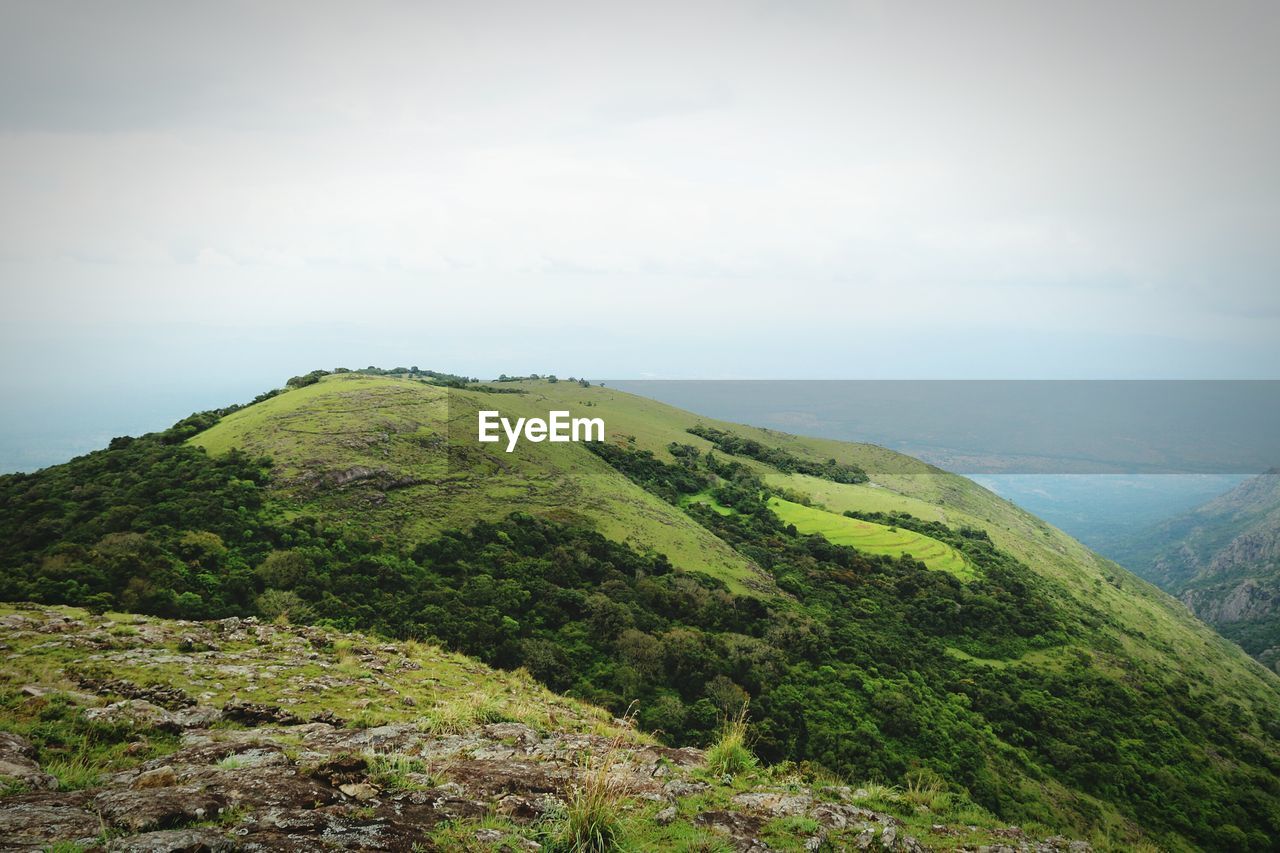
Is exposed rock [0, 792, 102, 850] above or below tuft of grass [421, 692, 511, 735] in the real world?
above

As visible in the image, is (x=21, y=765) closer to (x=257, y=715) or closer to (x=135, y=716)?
(x=135, y=716)

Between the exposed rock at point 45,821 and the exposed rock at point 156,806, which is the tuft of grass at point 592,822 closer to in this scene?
the exposed rock at point 156,806

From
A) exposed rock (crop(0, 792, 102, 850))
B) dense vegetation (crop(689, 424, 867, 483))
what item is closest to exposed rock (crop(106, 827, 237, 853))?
exposed rock (crop(0, 792, 102, 850))

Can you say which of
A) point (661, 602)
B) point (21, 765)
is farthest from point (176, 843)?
point (661, 602)

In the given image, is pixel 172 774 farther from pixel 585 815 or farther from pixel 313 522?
pixel 313 522

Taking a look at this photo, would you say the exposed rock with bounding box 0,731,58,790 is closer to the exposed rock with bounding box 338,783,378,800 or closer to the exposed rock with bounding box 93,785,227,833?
the exposed rock with bounding box 93,785,227,833

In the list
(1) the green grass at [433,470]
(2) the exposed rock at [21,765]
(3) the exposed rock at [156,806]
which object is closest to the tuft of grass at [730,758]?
(3) the exposed rock at [156,806]

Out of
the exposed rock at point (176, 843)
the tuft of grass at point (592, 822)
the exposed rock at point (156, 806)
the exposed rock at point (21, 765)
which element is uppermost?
the exposed rock at point (176, 843)

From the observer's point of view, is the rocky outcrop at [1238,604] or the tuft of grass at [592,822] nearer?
the tuft of grass at [592,822]
